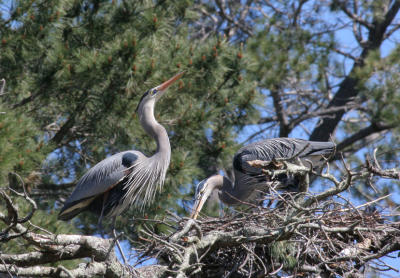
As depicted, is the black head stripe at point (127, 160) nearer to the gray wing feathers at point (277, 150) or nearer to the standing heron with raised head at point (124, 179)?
the standing heron with raised head at point (124, 179)

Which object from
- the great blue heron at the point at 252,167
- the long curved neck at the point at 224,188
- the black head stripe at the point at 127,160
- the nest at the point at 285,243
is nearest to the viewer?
the nest at the point at 285,243

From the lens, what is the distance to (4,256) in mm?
2902

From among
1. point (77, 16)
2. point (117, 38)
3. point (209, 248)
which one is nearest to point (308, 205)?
point (209, 248)

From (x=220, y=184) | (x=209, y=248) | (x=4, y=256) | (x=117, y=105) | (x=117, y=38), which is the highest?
(x=117, y=38)

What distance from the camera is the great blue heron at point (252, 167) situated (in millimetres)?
5305

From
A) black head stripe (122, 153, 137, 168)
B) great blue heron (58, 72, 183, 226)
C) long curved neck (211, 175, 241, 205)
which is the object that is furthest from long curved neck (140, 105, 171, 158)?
long curved neck (211, 175, 241, 205)

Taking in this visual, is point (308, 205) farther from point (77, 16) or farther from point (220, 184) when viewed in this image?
point (77, 16)

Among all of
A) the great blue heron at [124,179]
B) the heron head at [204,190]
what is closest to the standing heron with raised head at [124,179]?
the great blue heron at [124,179]

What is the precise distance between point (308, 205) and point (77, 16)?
3.64 m

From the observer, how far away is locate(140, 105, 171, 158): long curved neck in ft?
16.6

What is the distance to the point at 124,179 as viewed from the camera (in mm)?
5000

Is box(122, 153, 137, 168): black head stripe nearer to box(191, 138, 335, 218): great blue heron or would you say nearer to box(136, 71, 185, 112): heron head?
box(136, 71, 185, 112): heron head

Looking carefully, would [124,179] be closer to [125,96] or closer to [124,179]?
[124,179]

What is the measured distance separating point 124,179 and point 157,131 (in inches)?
18.5
